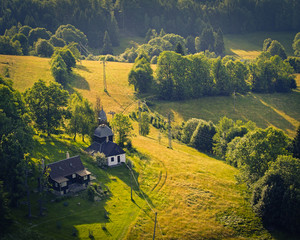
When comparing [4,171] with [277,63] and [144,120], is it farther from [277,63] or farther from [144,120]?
[277,63]

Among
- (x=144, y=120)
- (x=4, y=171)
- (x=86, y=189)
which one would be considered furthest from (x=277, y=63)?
(x=4, y=171)

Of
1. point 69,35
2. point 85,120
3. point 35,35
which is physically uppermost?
point 69,35

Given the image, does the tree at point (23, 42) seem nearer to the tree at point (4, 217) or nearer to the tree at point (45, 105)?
the tree at point (45, 105)

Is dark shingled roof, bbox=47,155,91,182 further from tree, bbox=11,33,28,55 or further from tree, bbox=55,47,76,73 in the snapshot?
tree, bbox=11,33,28,55

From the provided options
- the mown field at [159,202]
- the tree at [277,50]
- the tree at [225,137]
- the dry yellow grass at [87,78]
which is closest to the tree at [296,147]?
the mown field at [159,202]

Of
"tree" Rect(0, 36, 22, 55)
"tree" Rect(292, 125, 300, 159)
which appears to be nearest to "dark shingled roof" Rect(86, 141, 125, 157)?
"tree" Rect(292, 125, 300, 159)

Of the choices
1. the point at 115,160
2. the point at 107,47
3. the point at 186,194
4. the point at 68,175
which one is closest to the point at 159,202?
the point at 186,194

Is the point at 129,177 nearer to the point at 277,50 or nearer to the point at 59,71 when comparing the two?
the point at 59,71
